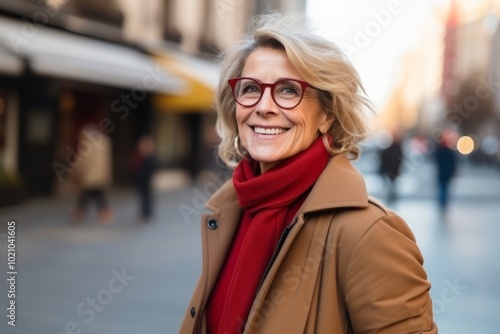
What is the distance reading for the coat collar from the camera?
1876 mm

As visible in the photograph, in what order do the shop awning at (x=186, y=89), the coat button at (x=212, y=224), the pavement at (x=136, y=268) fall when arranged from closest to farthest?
the coat button at (x=212, y=224) → the pavement at (x=136, y=268) → the shop awning at (x=186, y=89)

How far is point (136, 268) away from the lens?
8250 millimetres

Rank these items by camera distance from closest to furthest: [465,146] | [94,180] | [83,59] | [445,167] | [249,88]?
1. [249,88]
2. [94,180]
3. [83,59]
4. [445,167]
5. [465,146]

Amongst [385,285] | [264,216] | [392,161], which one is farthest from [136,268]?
[392,161]

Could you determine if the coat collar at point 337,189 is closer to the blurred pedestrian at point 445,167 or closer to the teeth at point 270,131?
Result: the teeth at point 270,131

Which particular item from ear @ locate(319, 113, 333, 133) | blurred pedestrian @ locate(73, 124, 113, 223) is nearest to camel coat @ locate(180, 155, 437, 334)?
ear @ locate(319, 113, 333, 133)

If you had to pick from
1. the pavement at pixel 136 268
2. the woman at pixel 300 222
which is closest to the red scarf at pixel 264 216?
the woman at pixel 300 222

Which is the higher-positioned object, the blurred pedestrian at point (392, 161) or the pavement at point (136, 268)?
the blurred pedestrian at point (392, 161)

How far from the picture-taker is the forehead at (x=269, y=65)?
2.02m

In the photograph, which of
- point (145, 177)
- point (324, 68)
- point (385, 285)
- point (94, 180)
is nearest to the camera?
point (385, 285)

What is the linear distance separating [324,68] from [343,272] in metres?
0.60

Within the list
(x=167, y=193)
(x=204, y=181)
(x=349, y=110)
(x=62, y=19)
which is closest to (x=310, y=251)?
(x=349, y=110)

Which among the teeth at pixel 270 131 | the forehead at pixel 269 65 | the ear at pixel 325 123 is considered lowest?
the teeth at pixel 270 131

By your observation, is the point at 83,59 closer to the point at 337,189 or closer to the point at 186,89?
the point at 186,89
